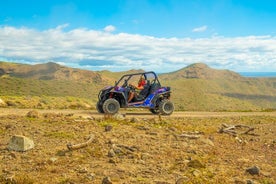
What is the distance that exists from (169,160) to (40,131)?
3727mm

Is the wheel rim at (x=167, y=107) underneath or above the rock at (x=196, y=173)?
above

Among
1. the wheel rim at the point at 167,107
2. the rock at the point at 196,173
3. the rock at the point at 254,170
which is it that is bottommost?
the rock at the point at 254,170

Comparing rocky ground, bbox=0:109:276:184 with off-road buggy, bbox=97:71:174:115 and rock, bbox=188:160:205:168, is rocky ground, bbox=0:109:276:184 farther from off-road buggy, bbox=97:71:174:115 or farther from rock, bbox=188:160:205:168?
off-road buggy, bbox=97:71:174:115

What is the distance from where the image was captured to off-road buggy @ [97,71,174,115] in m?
17.6

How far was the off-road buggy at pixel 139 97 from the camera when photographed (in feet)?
57.6

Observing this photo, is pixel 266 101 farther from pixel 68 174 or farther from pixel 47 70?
pixel 68 174

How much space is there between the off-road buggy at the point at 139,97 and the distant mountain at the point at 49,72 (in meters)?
87.4

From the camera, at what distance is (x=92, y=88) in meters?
74.8

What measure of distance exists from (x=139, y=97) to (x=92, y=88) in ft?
188

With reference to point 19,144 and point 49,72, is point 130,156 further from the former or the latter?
point 49,72

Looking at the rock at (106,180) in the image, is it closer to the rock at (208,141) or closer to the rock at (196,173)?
the rock at (196,173)

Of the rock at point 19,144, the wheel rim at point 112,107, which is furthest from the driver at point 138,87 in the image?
the rock at point 19,144

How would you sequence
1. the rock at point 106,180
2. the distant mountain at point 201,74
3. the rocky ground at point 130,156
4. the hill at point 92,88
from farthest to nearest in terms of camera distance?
the distant mountain at point 201,74 < the hill at point 92,88 < the rocky ground at point 130,156 < the rock at point 106,180

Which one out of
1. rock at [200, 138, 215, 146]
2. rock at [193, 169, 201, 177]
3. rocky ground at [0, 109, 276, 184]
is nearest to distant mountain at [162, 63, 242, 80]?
rocky ground at [0, 109, 276, 184]
